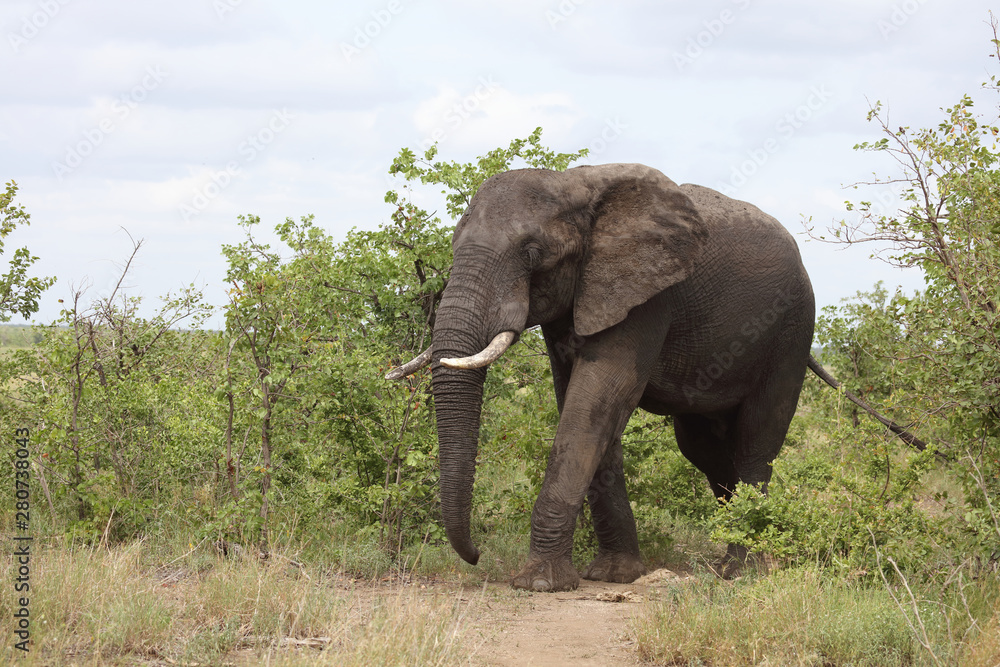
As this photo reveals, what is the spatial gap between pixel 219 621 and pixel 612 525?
13.4ft

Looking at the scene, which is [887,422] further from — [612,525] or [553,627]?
[553,627]

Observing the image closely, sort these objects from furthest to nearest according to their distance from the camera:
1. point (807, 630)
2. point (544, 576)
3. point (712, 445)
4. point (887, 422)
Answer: point (712, 445) → point (887, 422) → point (544, 576) → point (807, 630)

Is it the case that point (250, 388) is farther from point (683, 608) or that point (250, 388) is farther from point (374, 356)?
point (683, 608)

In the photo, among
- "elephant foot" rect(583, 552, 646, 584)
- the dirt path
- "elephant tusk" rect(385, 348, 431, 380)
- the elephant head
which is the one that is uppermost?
the elephant head

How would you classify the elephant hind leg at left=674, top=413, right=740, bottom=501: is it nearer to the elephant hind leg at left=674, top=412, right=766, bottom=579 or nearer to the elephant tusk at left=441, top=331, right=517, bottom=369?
the elephant hind leg at left=674, top=412, right=766, bottom=579

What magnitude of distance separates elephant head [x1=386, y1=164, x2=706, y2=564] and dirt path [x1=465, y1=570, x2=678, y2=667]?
2.20 ft

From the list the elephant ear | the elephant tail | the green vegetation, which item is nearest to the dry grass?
the green vegetation

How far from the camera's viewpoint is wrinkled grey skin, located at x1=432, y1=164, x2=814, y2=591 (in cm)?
797

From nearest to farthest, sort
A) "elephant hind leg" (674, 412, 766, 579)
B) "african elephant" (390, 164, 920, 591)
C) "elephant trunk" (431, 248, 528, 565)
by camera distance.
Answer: "elephant trunk" (431, 248, 528, 565) < "african elephant" (390, 164, 920, 591) < "elephant hind leg" (674, 412, 766, 579)

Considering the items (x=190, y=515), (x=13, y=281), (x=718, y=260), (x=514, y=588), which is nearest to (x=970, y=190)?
(x=718, y=260)

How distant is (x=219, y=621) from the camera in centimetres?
646

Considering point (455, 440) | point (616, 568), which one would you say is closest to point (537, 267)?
point (455, 440)

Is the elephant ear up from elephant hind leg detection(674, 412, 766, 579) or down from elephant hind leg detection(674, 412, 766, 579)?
up

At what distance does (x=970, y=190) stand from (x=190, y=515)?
749 centimetres
